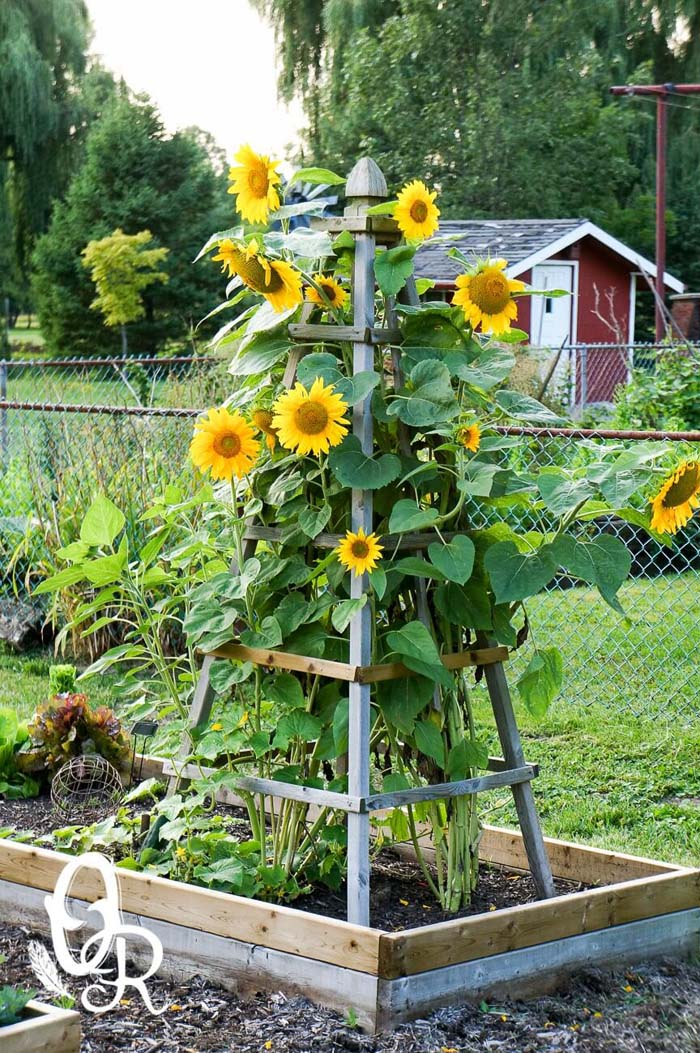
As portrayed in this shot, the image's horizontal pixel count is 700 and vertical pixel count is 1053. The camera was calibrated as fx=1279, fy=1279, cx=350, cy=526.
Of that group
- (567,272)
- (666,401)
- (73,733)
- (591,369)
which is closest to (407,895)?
(73,733)

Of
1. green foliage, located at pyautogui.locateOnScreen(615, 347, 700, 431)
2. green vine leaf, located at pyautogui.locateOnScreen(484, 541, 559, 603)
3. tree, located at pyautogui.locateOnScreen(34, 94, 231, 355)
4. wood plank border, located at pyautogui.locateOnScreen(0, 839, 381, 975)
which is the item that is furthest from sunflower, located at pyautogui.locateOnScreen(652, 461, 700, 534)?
tree, located at pyautogui.locateOnScreen(34, 94, 231, 355)

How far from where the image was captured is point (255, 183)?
2.88 metres

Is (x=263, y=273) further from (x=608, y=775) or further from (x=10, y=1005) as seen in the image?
(x=608, y=775)

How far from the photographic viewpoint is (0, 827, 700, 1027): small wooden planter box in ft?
8.36

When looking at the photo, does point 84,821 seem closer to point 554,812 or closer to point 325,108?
point 554,812

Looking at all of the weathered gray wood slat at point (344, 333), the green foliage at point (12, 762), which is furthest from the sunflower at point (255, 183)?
the green foliage at point (12, 762)

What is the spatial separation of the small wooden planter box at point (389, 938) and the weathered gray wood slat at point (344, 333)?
4.13 feet

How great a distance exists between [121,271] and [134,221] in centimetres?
319

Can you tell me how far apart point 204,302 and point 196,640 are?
2855 centimetres

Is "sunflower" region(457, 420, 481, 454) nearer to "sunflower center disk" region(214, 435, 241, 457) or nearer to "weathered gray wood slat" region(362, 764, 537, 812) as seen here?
"sunflower center disk" region(214, 435, 241, 457)

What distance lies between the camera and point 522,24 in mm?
29250

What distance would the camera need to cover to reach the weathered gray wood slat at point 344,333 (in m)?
2.89

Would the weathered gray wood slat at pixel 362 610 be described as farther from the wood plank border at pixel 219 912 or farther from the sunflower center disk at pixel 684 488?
the sunflower center disk at pixel 684 488
